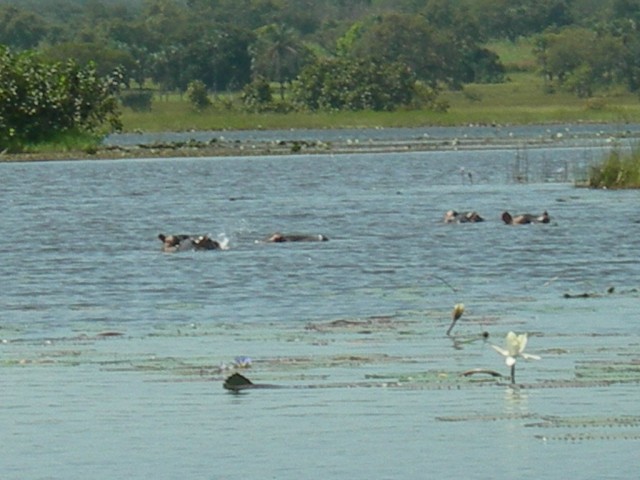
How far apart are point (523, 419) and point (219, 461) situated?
7.10 feet

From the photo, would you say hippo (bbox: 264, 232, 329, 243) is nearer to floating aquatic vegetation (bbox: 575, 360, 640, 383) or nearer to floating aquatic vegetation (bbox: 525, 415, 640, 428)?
floating aquatic vegetation (bbox: 575, 360, 640, 383)

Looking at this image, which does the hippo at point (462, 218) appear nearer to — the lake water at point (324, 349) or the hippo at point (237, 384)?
the lake water at point (324, 349)

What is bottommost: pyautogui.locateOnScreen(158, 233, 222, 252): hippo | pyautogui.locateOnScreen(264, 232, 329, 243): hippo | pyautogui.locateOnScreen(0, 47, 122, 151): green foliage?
pyautogui.locateOnScreen(0, 47, 122, 151): green foliage

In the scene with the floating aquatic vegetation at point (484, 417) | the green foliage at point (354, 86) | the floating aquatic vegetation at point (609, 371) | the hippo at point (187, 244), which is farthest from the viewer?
the green foliage at point (354, 86)

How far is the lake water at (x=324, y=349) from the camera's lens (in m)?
12.4

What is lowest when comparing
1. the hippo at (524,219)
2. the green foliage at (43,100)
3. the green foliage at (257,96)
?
the green foliage at (257,96)

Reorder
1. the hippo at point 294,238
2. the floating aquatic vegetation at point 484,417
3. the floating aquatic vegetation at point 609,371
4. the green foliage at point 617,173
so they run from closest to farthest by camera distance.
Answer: the floating aquatic vegetation at point 484,417, the floating aquatic vegetation at point 609,371, the hippo at point 294,238, the green foliage at point 617,173

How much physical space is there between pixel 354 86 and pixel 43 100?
55.3 m

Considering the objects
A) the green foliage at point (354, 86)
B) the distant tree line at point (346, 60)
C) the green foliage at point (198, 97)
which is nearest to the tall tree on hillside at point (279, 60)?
the distant tree line at point (346, 60)

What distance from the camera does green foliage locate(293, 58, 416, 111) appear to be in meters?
128

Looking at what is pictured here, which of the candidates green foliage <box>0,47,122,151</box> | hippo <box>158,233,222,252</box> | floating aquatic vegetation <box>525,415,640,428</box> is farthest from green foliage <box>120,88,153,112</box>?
floating aquatic vegetation <box>525,415,640,428</box>

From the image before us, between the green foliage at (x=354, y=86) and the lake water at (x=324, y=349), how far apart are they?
290 feet

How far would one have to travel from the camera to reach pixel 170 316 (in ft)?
67.9

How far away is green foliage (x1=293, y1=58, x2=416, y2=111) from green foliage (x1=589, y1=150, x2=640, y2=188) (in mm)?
81310
